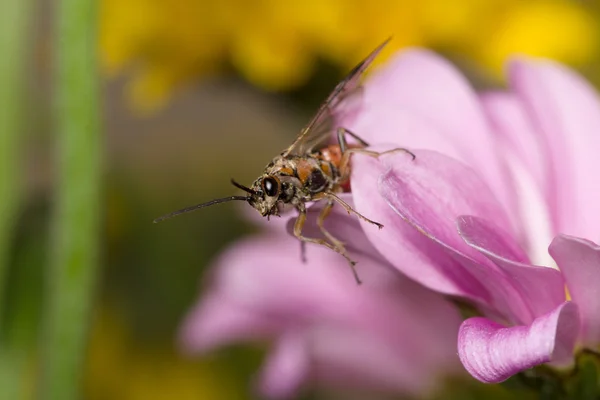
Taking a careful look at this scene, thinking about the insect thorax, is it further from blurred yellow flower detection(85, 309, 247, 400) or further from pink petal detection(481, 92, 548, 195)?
blurred yellow flower detection(85, 309, 247, 400)

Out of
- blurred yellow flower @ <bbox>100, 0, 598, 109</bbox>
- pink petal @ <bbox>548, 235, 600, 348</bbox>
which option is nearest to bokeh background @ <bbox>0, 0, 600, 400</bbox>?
blurred yellow flower @ <bbox>100, 0, 598, 109</bbox>

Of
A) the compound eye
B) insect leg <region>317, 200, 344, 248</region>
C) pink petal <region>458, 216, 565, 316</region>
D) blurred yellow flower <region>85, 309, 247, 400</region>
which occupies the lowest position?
blurred yellow flower <region>85, 309, 247, 400</region>

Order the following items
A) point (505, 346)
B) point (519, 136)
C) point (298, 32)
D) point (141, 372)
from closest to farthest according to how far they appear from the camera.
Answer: point (505, 346) < point (519, 136) < point (298, 32) < point (141, 372)

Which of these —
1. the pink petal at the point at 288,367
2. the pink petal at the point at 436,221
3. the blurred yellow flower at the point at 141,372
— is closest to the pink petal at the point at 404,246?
the pink petal at the point at 436,221

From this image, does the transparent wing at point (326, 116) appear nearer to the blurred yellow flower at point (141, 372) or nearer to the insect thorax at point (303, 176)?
the insect thorax at point (303, 176)

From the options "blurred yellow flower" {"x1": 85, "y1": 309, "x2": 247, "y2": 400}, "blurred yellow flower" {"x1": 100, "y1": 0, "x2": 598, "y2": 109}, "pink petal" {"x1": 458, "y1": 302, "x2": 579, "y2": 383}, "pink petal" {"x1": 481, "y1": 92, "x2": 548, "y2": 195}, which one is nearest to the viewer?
"pink petal" {"x1": 458, "y1": 302, "x2": 579, "y2": 383}

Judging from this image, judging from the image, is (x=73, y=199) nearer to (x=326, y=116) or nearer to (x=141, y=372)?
(x=326, y=116)

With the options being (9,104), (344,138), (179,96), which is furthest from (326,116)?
(179,96)
